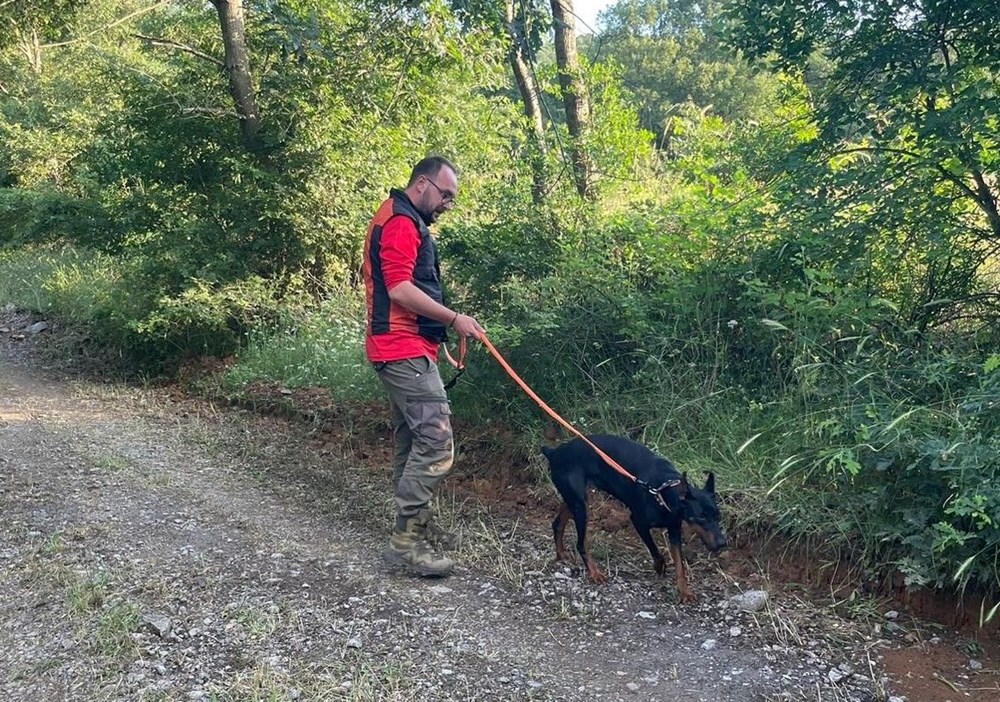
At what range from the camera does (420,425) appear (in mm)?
4926

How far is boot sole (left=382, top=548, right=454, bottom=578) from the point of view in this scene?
196 inches

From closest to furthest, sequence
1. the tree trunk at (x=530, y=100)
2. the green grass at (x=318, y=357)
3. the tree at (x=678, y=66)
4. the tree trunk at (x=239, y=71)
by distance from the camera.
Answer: the tree trunk at (x=530, y=100) → the green grass at (x=318, y=357) → the tree trunk at (x=239, y=71) → the tree at (x=678, y=66)

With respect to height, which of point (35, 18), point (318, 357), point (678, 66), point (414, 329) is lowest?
point (318, 357)

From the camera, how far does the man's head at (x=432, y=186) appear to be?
4.80 metres

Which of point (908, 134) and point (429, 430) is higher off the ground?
point (908, 134)

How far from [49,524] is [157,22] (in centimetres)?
728

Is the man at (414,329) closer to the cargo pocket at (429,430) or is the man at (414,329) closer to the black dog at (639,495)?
the cargo pocket at (429,430)

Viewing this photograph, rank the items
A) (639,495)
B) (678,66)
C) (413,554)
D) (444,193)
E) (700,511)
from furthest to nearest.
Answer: (678,66), (413,554), (444,193), (639,495), (700,511)

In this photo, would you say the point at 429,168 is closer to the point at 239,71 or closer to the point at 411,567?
the point at 411,567

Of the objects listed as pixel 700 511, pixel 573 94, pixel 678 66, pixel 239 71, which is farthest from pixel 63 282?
pixel 678 66

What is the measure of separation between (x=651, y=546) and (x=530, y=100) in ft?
20.8

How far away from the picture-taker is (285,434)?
7.84m

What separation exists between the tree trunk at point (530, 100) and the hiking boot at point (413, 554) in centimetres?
370

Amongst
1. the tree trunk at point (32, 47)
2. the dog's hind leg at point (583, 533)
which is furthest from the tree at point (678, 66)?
the dog's hind leg at point (583, 533)
